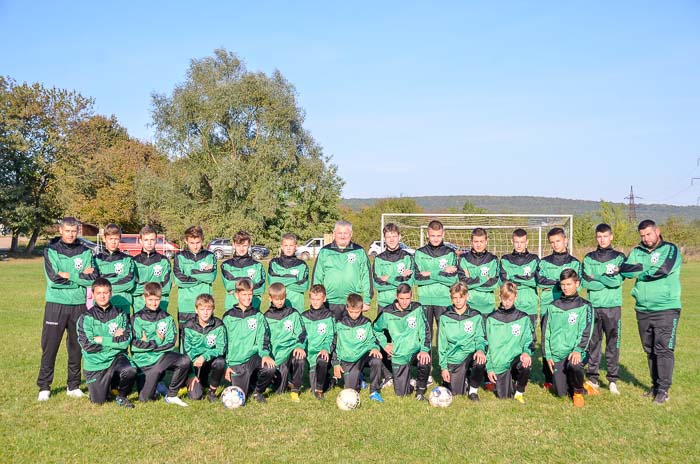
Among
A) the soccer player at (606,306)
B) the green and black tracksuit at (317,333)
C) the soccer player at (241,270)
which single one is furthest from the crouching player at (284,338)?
the soccer player at (606,306)

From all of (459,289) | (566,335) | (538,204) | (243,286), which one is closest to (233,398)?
(243,286)

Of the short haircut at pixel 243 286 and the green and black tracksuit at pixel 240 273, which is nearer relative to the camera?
the short haircut at pixel 243 286

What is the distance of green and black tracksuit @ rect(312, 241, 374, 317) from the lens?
7152 mm

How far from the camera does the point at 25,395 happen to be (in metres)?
6.34

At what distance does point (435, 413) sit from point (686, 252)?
112 ft

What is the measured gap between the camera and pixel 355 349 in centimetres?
651

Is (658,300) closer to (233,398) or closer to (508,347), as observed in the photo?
(508,347)

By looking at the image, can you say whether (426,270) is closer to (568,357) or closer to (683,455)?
(568,357)

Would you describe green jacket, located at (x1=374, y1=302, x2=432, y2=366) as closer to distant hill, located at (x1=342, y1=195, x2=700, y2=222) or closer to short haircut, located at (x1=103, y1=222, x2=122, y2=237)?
short haircut, located at (x1=103, y1=222, x2=122, y2=237)

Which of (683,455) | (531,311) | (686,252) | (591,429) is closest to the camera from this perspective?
(683,455)

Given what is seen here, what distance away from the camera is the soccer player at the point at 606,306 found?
6.62m

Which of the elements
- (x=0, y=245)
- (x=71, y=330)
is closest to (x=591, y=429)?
(x=71, y=330)

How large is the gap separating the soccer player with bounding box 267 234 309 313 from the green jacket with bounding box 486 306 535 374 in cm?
223

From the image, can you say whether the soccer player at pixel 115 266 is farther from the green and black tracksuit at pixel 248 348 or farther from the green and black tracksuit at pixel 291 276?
the green and black tracksuit at pixel 291 276
